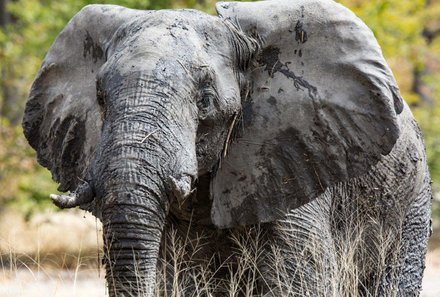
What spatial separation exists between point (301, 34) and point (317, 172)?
0.77 meters

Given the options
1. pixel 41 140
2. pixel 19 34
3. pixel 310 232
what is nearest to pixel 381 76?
pixel 310 232

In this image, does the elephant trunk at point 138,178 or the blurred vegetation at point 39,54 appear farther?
the blurred vegetation at point 39,54

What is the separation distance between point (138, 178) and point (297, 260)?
5.51 ft

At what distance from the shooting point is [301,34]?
21.7ft

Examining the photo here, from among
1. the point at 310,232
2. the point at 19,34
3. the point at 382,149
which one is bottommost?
the point at 19,34

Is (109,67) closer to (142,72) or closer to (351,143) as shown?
(142,72)

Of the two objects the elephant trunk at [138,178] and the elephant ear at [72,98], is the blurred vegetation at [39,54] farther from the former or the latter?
the elephant trunk at [138,178]

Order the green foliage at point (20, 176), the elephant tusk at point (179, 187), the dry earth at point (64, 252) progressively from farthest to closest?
the green foliage at point (20, 176)
the dry earth at point (64, 252)
the elephant tusk at point (179, 187)

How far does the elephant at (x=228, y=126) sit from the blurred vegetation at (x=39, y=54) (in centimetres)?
733

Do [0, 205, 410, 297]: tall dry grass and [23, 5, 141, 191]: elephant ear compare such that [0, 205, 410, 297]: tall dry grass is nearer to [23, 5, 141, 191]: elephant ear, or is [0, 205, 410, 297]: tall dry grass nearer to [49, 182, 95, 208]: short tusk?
[23, 5, 141, 191]: elephant ear

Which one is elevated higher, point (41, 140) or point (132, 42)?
point (132, 42)

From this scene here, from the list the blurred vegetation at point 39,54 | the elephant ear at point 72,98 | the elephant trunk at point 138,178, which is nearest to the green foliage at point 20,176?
the blurred vegetation at point 39,54

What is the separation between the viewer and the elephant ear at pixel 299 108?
21.5 feet

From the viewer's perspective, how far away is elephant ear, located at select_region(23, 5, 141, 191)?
682 cm
